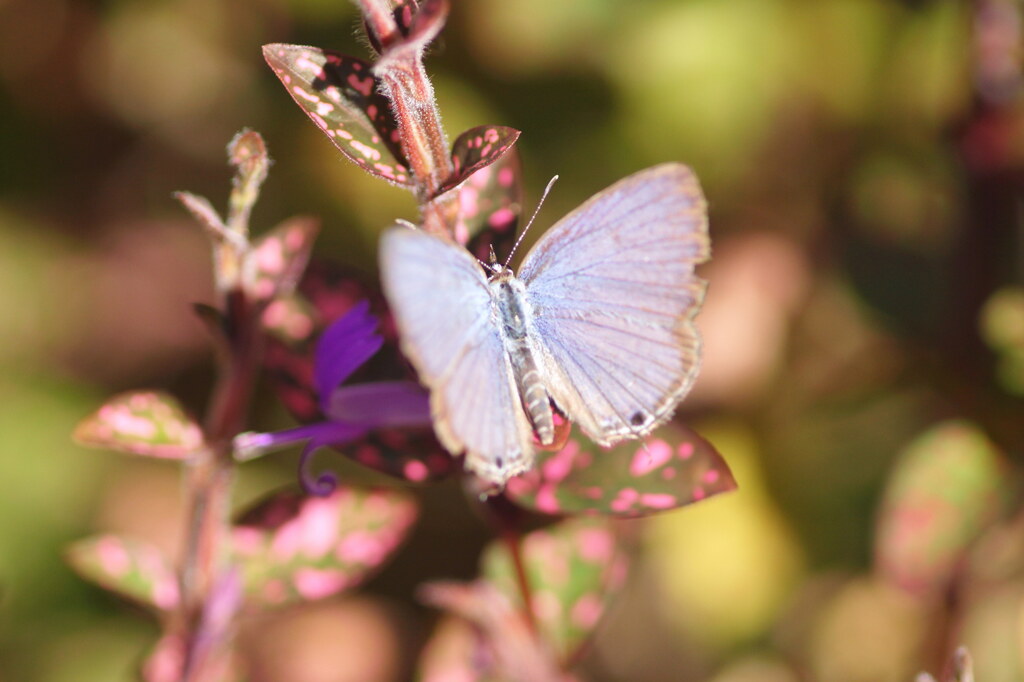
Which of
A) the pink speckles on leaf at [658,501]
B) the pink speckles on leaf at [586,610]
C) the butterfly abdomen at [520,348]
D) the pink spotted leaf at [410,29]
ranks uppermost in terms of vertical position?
the pink spotted leaf at [410,29]

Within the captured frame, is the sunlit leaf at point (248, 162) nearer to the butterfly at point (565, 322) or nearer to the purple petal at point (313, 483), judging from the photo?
the butterfly at point (565, 322)

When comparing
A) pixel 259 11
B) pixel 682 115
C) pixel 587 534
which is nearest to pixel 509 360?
pixel 587 534

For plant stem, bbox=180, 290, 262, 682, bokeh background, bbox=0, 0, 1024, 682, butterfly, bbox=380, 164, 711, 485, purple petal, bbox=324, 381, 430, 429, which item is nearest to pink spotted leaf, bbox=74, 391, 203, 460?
plant stem, bbox=180, 290, 262, 682

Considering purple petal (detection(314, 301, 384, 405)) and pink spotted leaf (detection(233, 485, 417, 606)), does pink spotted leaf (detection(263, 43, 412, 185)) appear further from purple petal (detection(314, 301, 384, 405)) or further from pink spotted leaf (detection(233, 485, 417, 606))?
pink spotted leaf (detection(233, 485, 417, 606))

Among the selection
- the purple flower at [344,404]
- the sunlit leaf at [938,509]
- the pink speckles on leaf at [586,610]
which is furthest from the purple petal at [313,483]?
the sunlit leaf at [938,509]

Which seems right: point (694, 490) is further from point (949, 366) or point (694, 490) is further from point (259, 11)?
point (259, 11)

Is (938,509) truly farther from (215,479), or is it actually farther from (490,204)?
(215,479)
